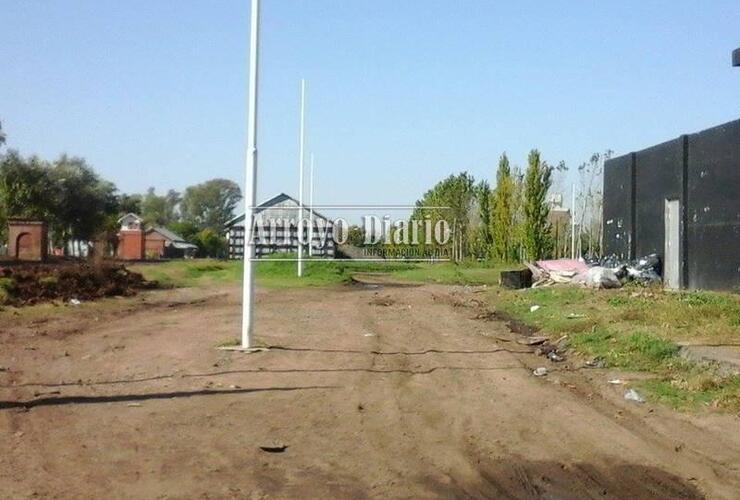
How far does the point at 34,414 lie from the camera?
332 inches

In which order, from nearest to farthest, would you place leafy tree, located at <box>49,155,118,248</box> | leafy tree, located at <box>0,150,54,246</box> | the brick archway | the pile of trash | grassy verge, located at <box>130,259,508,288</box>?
the pile of trash < grassy verge, located at <box>130,259,508,288</box> < the brick archway < leafy tree, located at <box>0,150,54,246</box> < leafy tree, located at <box>49,155,118,248</box>

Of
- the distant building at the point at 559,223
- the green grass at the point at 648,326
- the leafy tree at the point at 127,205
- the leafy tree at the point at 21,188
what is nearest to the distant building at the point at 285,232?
the green grass at the point at 648,326

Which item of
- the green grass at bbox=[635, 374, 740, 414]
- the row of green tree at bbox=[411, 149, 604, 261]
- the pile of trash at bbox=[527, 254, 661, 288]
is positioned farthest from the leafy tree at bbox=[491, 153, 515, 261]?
the green grass at bbox=[635, 374, 740, 414]

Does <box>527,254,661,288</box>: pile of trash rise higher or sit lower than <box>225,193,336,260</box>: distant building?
lower

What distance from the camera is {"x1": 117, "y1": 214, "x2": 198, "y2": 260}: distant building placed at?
6303 cm

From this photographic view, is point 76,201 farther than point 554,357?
Yes

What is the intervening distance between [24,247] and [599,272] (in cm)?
2631

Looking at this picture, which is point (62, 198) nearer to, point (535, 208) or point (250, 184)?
point (535, 208)

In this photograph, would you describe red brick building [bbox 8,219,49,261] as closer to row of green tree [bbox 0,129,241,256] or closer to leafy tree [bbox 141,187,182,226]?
row of green tree [bbox 0,129,241,256]

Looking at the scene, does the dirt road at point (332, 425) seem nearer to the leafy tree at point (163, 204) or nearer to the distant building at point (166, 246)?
the distant building at point (166, 246)

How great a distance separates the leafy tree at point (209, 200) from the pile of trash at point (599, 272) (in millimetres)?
96172

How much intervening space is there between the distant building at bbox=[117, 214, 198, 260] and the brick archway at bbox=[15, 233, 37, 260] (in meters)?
18.3

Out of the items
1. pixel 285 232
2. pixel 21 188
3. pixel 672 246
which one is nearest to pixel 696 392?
pixel 672 246

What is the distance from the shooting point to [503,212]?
42.8 metres
